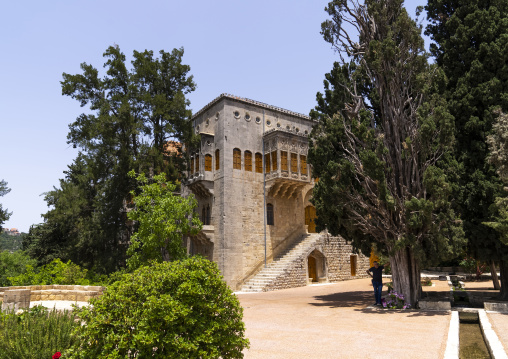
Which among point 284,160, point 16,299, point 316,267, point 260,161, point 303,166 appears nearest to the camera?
point 16,299

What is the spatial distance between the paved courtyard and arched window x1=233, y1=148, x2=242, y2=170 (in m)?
12.8

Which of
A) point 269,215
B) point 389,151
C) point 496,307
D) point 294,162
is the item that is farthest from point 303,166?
point 496,307

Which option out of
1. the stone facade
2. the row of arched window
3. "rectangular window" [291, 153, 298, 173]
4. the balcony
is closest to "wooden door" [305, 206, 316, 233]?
the stone facade

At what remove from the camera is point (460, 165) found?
44.7ft

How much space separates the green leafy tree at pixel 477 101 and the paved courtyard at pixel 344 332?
3.96 metres

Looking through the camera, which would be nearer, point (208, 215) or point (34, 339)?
point (34, 339)

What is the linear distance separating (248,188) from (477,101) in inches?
584

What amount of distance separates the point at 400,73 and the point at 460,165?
4140mm

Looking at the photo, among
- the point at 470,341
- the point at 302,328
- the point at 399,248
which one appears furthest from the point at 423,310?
the point at 302,328

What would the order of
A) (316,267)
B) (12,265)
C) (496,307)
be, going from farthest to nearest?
(316,267), (12,265), (496,307)

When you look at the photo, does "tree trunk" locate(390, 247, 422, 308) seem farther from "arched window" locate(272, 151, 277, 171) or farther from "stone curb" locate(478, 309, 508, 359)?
"arched window" locate(272, 151, 277, 171)

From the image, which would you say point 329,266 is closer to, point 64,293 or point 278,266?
point 278,266

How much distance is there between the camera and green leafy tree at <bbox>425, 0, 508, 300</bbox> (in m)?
13.2

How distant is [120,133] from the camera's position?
886 inches
